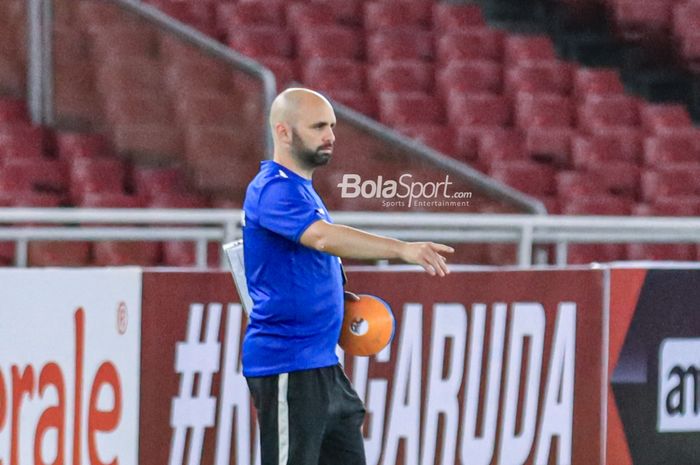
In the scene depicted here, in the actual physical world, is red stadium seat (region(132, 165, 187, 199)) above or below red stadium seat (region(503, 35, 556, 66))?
below

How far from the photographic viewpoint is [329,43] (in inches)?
419

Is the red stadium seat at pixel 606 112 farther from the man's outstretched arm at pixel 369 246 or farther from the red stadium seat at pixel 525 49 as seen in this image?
the man's outstretched arm at pixel 369 246

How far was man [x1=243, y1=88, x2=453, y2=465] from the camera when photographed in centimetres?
414

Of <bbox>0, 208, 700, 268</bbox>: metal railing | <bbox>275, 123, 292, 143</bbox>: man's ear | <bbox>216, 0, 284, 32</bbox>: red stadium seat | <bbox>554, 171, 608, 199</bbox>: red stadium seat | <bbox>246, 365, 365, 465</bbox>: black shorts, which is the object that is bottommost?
<bbox>246, 365, 365, 465</bbox>: black shorts

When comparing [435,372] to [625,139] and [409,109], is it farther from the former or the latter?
[625,139]

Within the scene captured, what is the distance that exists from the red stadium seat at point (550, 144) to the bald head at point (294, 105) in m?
6.14

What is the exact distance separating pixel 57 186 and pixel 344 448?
15.4 feet

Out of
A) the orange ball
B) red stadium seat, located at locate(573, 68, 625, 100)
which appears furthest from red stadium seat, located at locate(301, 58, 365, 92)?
the orange ball

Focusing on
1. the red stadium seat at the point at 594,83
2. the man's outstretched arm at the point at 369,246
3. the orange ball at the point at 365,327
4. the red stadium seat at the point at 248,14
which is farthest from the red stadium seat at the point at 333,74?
the man's outstretched arm at the point at 369,246

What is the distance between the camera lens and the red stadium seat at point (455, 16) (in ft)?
36.7

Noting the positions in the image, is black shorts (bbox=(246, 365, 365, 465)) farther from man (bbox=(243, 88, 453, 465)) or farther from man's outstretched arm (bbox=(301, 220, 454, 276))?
man's outstretched arm (bbox=(301, 220, 454, 276))

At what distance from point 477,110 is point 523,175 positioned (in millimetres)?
821

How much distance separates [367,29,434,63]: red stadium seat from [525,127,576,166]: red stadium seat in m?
1.12

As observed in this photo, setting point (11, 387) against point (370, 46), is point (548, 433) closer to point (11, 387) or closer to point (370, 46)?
point (11, 387)
